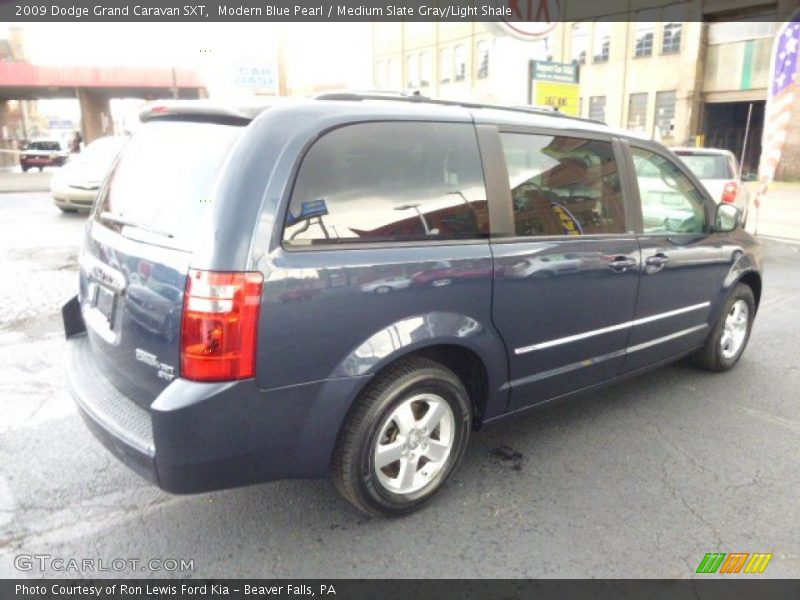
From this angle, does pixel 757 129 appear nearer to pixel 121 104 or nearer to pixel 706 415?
pixel 706 415

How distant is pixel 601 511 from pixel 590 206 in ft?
5.23

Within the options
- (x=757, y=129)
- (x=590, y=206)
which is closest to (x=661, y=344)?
(x=590, y=206)

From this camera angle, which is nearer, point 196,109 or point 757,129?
point 196,109

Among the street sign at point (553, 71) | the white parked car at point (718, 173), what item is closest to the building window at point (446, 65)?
the street sign at point (553, 71)

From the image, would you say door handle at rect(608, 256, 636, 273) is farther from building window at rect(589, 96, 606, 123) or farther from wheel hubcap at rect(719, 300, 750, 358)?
building window at rect(589, 96, 606, 123)

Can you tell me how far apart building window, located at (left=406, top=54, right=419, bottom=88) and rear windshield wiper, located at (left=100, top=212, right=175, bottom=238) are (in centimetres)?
4900

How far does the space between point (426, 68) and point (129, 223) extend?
160 ft

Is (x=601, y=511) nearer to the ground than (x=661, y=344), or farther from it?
nearer to the ground

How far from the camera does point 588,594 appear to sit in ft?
7.79

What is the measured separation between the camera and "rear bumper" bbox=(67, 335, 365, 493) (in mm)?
2209

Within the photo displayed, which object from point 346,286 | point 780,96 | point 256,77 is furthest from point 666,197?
point 256,77

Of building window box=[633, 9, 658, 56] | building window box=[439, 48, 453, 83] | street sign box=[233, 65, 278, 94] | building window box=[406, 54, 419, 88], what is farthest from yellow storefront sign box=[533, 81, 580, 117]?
building window box=[406, 54, 419, 88]

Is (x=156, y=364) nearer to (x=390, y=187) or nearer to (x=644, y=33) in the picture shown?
(x=390, y=187)

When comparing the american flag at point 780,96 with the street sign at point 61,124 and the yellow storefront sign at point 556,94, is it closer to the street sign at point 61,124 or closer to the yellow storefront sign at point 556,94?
the yellow storefront sign at point 556,94
